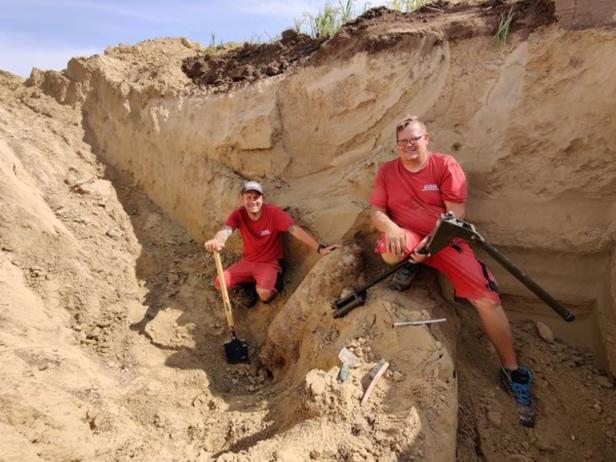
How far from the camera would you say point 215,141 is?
520 centimetres

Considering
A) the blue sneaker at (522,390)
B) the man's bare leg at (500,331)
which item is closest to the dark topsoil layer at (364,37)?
the man's bare leg at (500,331)

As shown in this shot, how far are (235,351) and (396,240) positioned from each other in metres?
1.76

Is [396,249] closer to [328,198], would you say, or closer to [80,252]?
[328,198]

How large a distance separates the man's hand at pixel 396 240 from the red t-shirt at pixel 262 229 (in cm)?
119

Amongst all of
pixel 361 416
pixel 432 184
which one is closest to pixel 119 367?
pixel 361 416

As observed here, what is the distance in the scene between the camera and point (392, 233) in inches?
135

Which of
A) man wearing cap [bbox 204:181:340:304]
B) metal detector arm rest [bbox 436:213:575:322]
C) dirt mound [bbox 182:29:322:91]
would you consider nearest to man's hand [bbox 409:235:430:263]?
metal detector arm rest [bbox 436:213:575:322]

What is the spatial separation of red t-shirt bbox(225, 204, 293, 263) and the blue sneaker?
7.03 feet

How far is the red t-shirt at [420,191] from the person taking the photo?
11.3 feet

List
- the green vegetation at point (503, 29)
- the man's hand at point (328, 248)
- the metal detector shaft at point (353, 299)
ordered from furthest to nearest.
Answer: the man's hand at point (328, 248)
the green vegetation at point (503, 29)
the metal detector shaft at point (353, 299)

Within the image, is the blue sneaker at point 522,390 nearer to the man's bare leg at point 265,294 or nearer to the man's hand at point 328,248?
the man's hand at point 328,248

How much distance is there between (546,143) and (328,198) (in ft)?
5.95

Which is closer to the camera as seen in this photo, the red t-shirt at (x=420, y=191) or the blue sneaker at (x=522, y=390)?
the blue sneaker at (x=522, y=390)

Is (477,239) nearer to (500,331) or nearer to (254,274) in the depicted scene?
(500,331)
